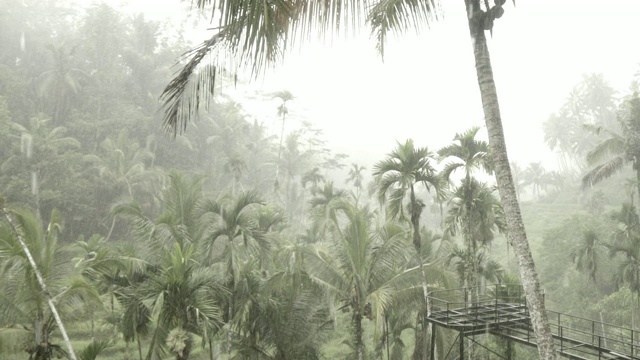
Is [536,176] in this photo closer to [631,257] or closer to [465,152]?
[631,257]

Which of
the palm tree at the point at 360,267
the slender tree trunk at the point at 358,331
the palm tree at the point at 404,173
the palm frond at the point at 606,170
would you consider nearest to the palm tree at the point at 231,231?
the palm tree at the point at 360,267

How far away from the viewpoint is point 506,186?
18.0 ft

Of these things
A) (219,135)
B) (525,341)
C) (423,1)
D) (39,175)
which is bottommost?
(525,341)

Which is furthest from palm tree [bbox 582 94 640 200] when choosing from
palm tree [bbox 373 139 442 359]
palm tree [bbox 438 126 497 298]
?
palm tree [bbox 373 139 442 359]

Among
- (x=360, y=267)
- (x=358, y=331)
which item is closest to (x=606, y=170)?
(x=360, y=267)

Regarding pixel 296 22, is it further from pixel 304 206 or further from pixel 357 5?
pixel 304 206

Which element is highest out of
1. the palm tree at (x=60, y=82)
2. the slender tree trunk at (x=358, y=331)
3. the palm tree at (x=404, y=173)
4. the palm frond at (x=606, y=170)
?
the palm tree at (x=60, y=82)

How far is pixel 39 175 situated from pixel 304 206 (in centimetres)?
3143

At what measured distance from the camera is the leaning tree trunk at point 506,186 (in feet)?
17.0

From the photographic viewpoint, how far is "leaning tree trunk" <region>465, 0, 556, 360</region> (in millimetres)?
5195

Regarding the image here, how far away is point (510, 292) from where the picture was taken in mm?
14672

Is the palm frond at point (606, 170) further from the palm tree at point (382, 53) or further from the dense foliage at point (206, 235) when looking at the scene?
the palm tree at point (382, 53)

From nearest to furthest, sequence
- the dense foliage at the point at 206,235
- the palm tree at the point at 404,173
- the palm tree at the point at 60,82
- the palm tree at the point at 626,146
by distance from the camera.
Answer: the dense foliage at the point at 206,235
the palm tree at the point at 404,173
the palm tree at the point at 626,146
the palm tree at the point at 60,82

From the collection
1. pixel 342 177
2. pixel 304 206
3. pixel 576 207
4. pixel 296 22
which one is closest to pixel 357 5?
pixel 296 22
